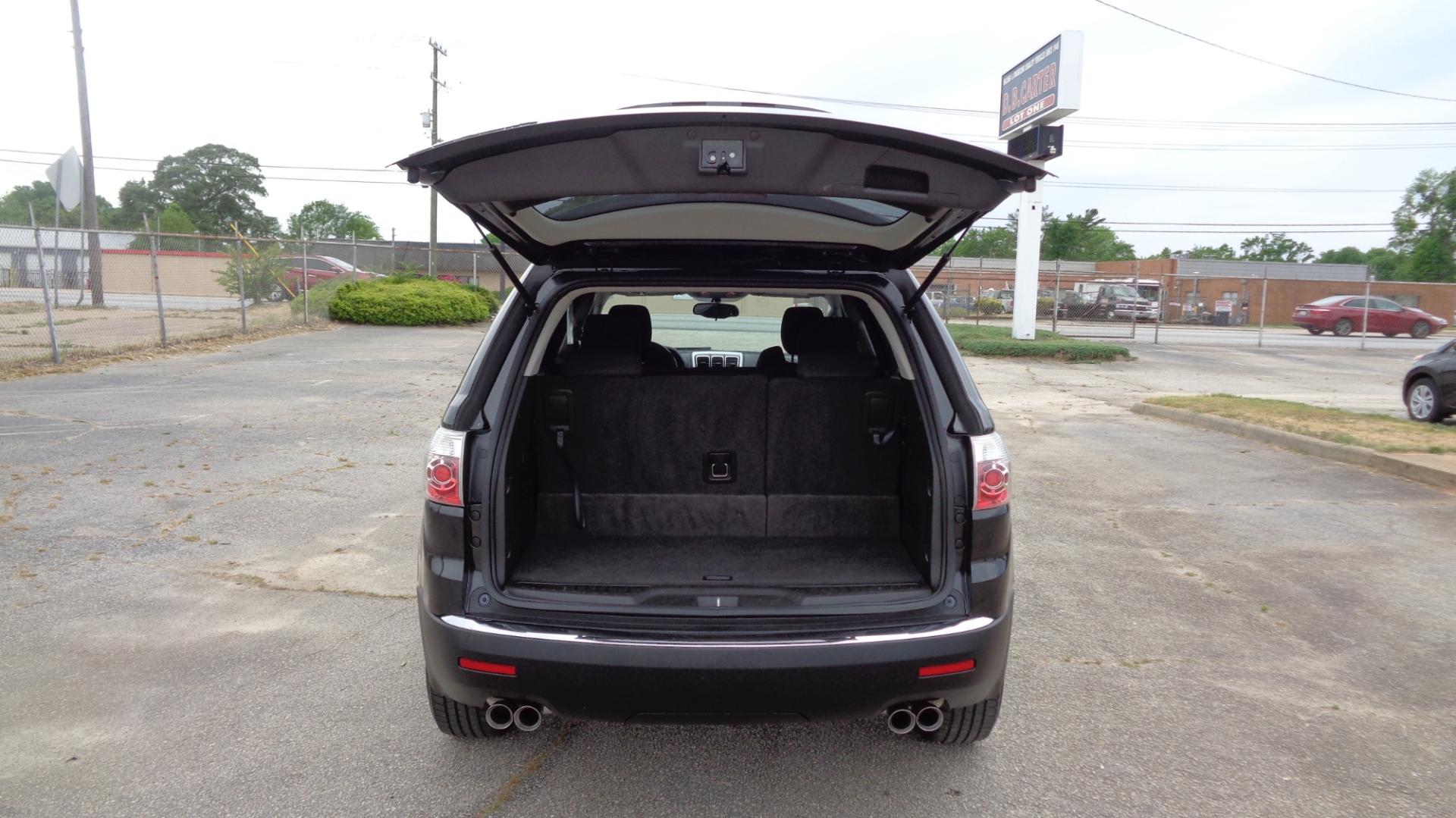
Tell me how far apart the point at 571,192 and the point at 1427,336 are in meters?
40.0

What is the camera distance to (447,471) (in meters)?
2.68

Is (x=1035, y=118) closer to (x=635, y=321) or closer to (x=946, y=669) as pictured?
(x=635, y=321)

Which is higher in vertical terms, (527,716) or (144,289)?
(144,289)

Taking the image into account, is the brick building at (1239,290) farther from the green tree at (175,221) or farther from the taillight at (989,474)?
the green tree at (175,221)

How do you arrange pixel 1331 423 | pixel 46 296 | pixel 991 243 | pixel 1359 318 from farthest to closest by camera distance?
pixel 991 243 < pixel 1359 318 < pixel 46 296 < pixel 1331 423

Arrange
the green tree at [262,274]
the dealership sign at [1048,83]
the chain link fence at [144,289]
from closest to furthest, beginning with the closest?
the chain link fence at [144,289], the dealership sign at [1048,83], the green tree at [262,274]

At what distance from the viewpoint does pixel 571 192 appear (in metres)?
2.38

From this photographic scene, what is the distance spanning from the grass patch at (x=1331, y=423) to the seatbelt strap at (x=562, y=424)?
24.6 ft

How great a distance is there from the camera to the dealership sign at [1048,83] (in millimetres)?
19594

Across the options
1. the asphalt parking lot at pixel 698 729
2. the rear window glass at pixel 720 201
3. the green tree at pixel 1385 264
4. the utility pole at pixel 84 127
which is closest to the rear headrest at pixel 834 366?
the rear window glass at pixel 720 201

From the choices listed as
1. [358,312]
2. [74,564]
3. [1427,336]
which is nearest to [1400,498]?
[74,564]

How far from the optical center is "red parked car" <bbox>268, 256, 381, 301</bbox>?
21.4 meters

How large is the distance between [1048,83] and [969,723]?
19.9 metres

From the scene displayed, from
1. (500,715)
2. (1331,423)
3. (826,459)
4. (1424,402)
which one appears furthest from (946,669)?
(1424,402)
